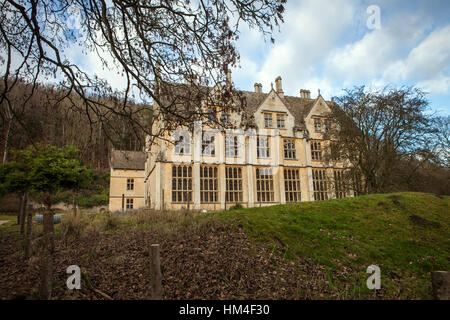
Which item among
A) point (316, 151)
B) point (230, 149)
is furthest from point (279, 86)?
point (230, 149)

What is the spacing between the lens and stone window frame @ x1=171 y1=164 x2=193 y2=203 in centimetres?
2090

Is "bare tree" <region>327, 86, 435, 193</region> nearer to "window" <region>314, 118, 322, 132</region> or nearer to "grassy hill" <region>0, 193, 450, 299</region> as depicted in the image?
"grassy hill" <region>0, 193, 450, 299</region>

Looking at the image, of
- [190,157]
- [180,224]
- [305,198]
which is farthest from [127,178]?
[180,224]

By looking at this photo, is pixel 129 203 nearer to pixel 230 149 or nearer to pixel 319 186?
pixel 230 149

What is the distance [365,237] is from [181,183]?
1527cm

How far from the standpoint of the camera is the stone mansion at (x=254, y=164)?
21.0 metres

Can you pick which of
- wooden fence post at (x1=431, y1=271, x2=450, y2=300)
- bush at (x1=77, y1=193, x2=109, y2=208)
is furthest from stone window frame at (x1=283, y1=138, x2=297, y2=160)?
bush at (x1=77, y1=193, x2=109, y2=208)

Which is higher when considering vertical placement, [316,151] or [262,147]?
[262,147]

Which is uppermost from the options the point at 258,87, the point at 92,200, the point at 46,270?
the point at 258,87

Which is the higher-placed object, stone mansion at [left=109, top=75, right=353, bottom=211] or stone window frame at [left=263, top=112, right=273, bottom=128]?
stone window frame at [left=263, top=112, right=273, bottom=128]

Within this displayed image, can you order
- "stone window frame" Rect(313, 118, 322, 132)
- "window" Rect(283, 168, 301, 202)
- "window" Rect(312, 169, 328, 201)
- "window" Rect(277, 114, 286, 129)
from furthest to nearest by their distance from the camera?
"stone window frame" Rect(313, 118, 322, 132) < "window" Rect(277, 114, 286, 129) < "window" Rect(312, 169, 328, 201) < "window" Rect(283, 168, 301, 202)

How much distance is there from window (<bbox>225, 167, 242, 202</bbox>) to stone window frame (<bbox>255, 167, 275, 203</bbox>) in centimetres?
175

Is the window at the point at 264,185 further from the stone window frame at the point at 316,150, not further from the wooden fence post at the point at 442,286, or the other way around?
the wooden fence post at the point at 442,286

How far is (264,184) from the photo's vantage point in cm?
2344
